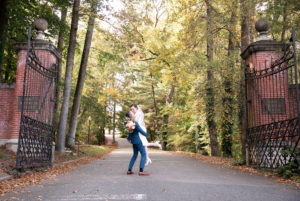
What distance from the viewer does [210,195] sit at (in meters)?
4.57

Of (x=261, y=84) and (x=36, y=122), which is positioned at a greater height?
(x=261, y=84)

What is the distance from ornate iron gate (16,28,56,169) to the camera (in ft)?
23.2

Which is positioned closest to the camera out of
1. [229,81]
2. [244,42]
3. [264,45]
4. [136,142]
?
[136,142]

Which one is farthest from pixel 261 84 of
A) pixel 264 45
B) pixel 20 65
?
pixel 20 65

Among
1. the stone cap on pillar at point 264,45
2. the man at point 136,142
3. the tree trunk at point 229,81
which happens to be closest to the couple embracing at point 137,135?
the man at point 136,142

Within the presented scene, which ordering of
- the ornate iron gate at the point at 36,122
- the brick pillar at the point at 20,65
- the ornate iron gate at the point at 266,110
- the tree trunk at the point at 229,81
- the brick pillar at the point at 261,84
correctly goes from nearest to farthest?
the ornate iron gate at the point at 36,122
the ornate iron gate at the point at 266,110
the brick pillar at the point at 261,84
the brick pillar at the point at 20,65
the tree trunk at the point at 229,81

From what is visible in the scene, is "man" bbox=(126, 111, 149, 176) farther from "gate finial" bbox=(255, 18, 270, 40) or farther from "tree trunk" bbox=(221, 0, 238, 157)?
"tree trunk" bbox=(221, 0, 238, 157)

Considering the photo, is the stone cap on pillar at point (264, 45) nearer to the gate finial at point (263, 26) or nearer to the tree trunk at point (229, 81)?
the gate finial at point (263, 26)

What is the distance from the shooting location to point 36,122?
7746mm

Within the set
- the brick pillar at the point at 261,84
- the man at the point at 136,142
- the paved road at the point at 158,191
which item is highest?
the brick pillar at the point at 261,84

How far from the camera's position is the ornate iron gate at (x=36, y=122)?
7057 mm

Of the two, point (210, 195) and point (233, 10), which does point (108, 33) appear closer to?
point (233, 10)

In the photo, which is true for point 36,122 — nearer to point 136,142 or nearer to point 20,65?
point 136,142

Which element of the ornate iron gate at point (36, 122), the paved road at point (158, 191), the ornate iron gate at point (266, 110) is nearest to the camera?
the paved road at point (158, 191)
